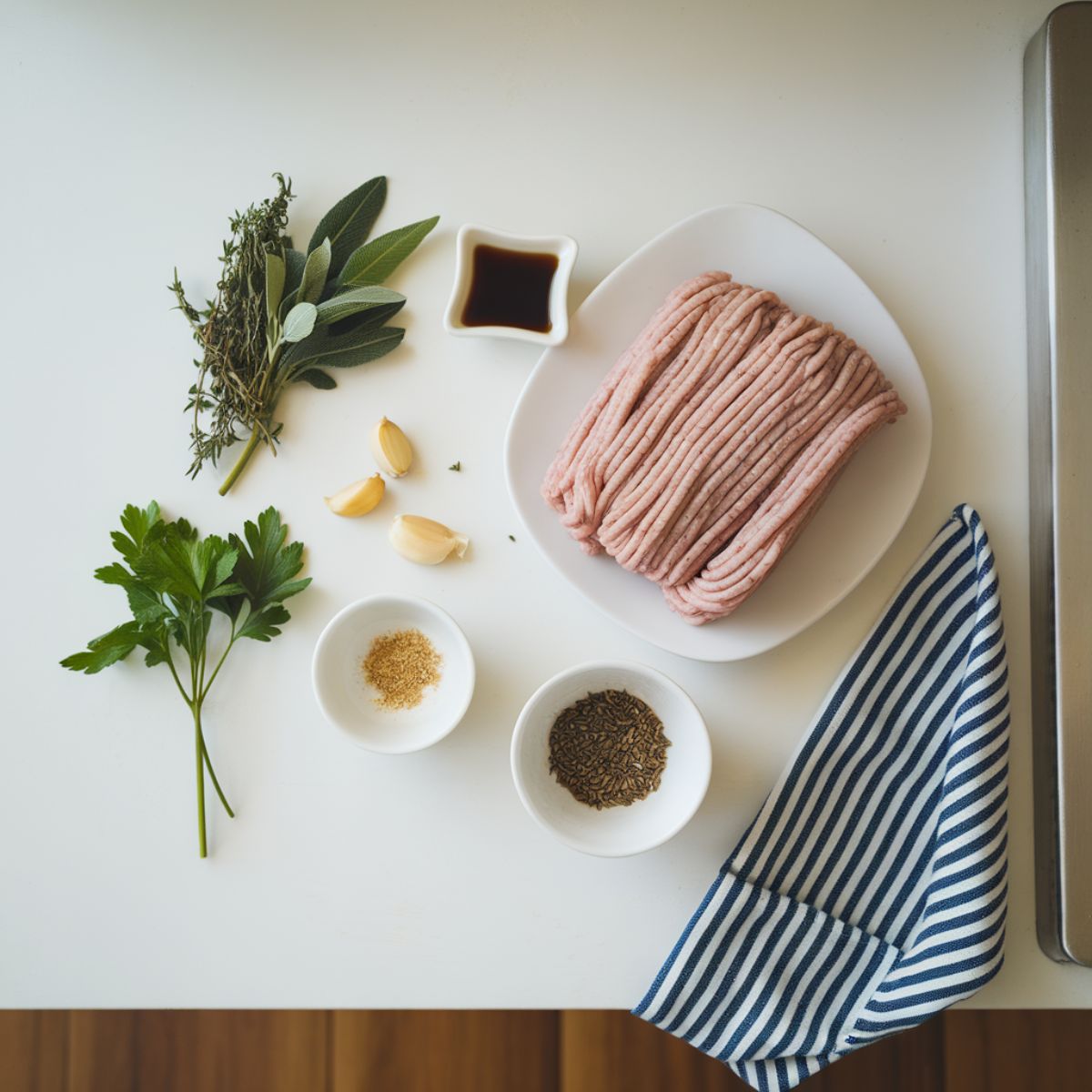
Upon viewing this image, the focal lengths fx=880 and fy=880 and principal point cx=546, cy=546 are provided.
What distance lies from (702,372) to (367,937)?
35.7 inches

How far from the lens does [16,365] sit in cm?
131

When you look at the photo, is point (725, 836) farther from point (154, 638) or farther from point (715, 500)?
point (154, 638)

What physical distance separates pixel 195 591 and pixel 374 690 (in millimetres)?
280

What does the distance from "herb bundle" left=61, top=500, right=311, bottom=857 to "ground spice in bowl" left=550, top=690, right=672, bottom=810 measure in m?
0.43

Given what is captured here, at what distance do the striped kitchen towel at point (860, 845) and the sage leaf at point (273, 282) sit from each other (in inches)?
36.9

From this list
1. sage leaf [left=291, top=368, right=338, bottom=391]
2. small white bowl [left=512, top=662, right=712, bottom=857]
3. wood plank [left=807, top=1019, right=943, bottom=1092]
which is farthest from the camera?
wood plank [left=807, top=1019, right=943, bottom=1092]

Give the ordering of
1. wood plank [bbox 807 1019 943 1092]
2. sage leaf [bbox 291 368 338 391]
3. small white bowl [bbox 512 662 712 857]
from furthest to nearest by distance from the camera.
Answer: wood plank [bbox 807 1019 943 1092] < sage leaf [bbox 291 368 338 391] < small white bowl [bbox 512 662 712 857]

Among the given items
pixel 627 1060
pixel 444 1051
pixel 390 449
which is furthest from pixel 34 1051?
pixel 390 449

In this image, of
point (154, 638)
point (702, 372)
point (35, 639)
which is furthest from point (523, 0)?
point (35, 639)

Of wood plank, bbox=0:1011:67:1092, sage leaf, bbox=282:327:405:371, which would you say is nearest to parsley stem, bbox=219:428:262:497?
sage leaf, bbox=282:327:405:371

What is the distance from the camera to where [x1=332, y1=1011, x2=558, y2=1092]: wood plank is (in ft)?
5.33

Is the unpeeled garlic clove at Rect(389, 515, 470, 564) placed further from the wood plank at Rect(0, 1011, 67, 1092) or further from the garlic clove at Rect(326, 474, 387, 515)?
the wood plank at Rect(0, 1011, 67, 1092)

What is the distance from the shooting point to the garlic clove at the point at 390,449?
1231 mm

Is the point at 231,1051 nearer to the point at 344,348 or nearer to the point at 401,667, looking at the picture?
the point at 401,667
